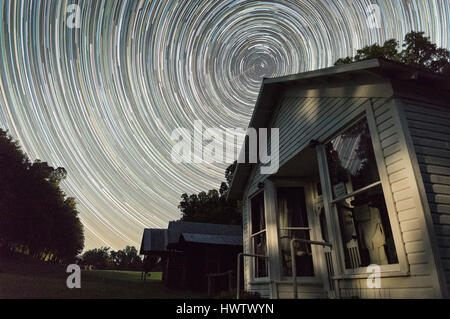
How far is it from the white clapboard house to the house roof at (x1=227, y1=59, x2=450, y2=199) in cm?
2

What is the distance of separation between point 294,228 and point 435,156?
3820 millimetres

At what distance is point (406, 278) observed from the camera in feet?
11.2

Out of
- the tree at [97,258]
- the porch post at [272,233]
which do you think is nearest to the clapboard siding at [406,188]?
the porch post at [272,233]

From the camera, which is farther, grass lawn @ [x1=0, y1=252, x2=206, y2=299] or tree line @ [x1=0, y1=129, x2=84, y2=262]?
tree line @ [x1=0, y1=129, x2=84, y2=262]

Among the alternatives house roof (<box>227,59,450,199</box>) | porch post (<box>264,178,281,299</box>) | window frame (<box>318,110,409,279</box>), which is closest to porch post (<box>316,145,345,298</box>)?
window frame (<box>318,110,409,279</box>)

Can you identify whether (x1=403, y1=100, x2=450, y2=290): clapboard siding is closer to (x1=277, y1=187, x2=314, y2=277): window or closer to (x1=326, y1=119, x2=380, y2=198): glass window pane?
(x1=326, y1=119, x2=380, y2=198): glass window pane

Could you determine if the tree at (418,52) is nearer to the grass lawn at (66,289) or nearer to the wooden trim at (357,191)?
the wooden trim at (357,191)

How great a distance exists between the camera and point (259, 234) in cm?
789

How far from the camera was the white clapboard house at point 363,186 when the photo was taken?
3.44 meters

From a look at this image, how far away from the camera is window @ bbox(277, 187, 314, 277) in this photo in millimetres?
6383

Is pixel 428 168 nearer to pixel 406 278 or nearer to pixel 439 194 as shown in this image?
pixel 439 194

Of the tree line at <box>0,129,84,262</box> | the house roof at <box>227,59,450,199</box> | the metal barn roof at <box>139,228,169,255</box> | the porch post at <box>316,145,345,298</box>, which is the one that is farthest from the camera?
the tree line at <box>0,129,84,262</box>

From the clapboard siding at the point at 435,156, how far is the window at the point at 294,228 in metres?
3.49

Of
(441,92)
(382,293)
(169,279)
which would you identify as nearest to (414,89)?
(441,92)
